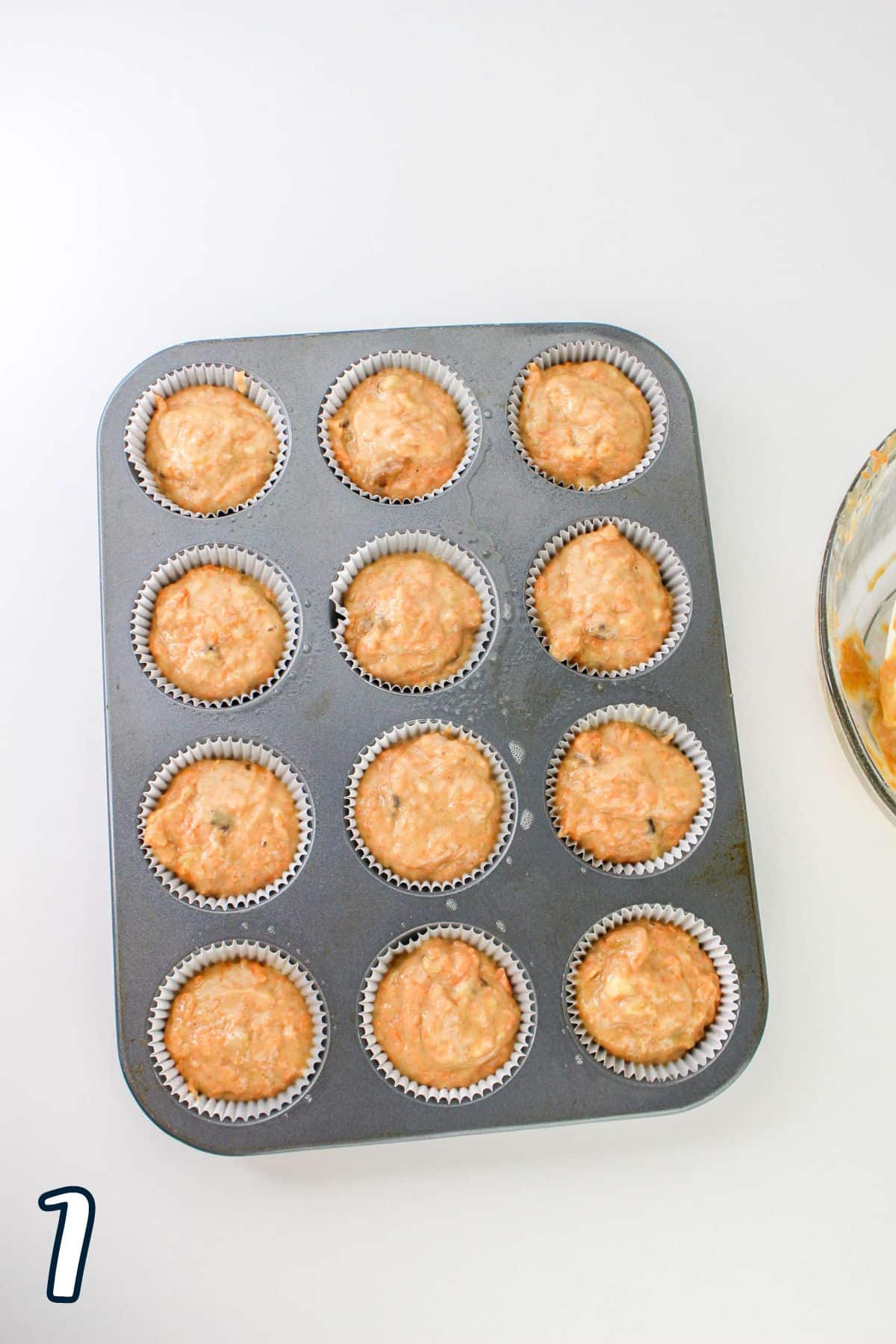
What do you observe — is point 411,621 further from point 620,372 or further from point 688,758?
point 620,372

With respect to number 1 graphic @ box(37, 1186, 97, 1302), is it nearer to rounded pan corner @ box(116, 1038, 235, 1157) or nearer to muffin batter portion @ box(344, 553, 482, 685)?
rounded pan corner @ box(116, 1038, 235, 1157)

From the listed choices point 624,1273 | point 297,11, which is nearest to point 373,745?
point 624,1273

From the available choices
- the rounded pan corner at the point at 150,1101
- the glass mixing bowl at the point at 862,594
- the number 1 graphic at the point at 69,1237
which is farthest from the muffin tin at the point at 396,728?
the number 1 graphic at the point at 69,1237

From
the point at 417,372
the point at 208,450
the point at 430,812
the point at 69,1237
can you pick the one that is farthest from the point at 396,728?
the point at 69,1237

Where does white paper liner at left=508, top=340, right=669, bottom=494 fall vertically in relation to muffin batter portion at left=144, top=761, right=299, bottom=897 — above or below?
above

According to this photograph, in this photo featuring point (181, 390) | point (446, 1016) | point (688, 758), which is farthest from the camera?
point (181, 390)

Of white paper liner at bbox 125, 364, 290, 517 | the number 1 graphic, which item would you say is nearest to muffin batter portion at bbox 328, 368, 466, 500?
white paper liner at bbox 125, 364, 290, 517
